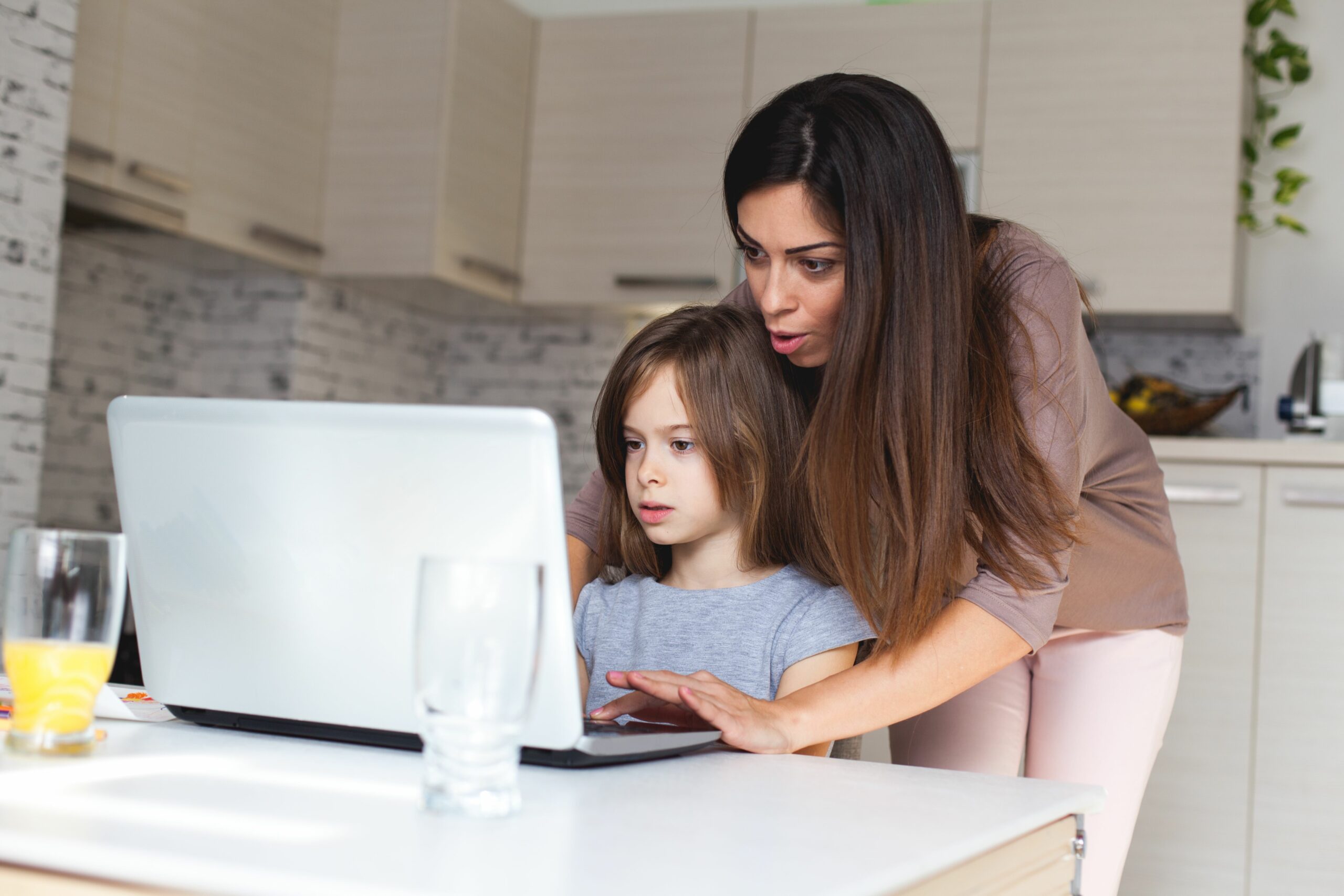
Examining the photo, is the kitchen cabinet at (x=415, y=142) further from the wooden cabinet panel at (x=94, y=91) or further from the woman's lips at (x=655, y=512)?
the woman's lips at (x=655, y=512)

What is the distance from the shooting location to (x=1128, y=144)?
308 centimetres

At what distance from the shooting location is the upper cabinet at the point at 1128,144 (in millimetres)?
3016

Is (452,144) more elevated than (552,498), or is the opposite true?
(452,144)

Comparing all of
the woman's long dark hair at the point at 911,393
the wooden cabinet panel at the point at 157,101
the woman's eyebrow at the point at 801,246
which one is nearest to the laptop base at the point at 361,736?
the woman's long dark hair at the point at 911,393

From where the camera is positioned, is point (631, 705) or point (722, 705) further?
point (631, 705)

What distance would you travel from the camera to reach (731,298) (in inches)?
64.0

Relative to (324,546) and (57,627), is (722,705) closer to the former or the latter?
(324,546)

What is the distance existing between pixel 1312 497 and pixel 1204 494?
201 mm

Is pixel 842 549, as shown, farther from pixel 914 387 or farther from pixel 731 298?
pixel 731 298

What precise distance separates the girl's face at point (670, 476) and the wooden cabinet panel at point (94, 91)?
5.80 feet

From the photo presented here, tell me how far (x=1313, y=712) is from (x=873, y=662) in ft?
6.15

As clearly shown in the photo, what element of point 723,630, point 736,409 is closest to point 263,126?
point 736,409

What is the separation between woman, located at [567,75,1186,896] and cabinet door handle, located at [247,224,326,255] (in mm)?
2017

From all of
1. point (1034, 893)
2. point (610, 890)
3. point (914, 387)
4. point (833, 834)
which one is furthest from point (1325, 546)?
point (610, 890)
